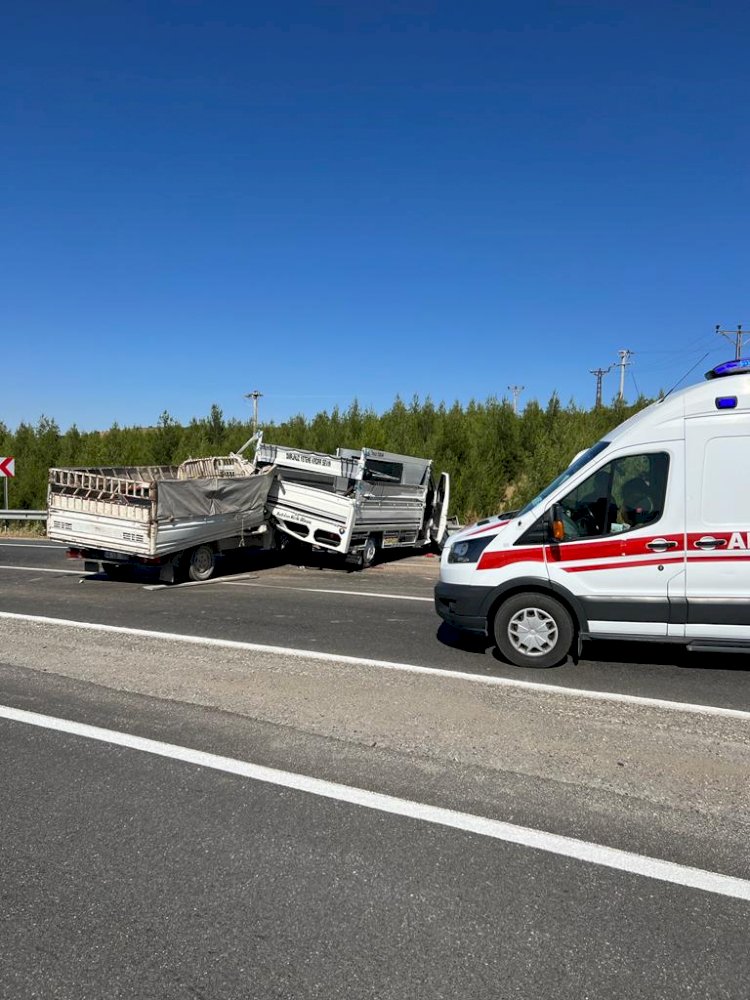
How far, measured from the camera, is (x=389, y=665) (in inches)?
263

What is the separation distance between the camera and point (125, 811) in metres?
3.80

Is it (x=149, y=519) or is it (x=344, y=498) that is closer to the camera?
(x=149, y=519)

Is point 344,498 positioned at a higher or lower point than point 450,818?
higher

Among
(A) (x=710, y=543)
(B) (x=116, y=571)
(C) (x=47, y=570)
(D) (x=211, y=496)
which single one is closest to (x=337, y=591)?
(D) (x=211, y=496)

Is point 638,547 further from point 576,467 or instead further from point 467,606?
point 467,606

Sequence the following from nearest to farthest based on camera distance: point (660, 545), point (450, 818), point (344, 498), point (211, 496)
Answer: point (450, 818), point (660, 545), point (211, 496), point (344, 498)

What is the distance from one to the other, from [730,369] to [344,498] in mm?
8598

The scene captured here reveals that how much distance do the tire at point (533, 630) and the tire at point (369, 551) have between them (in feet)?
26.8

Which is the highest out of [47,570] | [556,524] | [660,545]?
[556,524]

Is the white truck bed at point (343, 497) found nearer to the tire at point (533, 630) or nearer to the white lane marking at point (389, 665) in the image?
the white lane marking at point (389, 665)

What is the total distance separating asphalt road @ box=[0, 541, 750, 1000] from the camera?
266 cm

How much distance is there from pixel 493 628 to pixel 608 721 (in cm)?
181

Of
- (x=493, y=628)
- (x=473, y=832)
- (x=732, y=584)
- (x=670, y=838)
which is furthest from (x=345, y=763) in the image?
(x=732, y=584)

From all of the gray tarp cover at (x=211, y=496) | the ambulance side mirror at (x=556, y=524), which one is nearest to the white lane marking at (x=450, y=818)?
the ambulance side mirror at (x=556, y=524)
